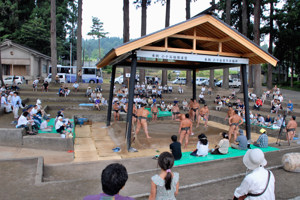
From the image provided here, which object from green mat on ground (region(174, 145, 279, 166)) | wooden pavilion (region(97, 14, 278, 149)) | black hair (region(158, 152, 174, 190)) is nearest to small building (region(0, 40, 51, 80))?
wooden pavilion (region(97, 14, 278, 149))

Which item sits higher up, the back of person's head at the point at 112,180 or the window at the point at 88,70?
the window at the point at 88,70

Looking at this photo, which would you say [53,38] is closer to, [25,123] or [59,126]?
[59,126]

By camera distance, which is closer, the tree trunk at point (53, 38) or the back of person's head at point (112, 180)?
the back of person's head at point (112, 180)

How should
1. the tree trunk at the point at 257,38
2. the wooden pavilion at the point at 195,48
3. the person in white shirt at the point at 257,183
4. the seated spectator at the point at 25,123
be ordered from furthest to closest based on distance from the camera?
1. the tree trunk at the point at 257,38
2. the seated spectator at the point at 25,123
3. the wooden pavilion at the point at 195,48
4. the person in white shirt at the point at 257,183

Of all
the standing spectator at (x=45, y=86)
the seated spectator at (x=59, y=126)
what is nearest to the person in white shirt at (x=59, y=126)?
the seated spectator at (x=59, y=126)

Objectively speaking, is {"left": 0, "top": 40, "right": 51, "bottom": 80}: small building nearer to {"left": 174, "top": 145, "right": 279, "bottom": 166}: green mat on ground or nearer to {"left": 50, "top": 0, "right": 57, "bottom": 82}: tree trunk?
{"left": 50, "top": 0, "right": 57, "bottom": 82}: tree trunk

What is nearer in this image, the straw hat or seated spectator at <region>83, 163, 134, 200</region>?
seated spectator at <region>83, 163, 134, 200</region>

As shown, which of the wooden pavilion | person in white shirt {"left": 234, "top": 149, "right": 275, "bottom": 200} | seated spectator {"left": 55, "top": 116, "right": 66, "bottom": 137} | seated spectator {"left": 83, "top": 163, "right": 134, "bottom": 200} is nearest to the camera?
seated spectator {"left": 83, "top": 163, "right": 134, "bottom": 200}

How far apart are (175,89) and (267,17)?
47.4 feet

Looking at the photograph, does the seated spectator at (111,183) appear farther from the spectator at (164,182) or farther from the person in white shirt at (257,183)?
the person in white shirt at (257,183)

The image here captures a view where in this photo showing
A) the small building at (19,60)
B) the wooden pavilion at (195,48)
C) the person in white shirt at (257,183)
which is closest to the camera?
the person in white shirt at (257,183)

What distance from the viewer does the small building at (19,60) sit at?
96.9ft

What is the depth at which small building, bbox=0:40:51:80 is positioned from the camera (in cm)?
2953

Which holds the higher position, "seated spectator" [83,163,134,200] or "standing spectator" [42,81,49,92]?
"standing spectator" [42,81,49,92]
